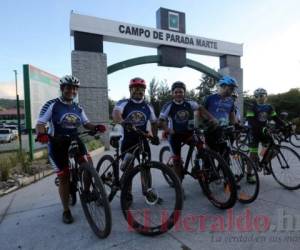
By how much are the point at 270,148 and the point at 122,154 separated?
2375 millimetres

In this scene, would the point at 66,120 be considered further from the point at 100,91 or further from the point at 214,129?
the point at 100,91

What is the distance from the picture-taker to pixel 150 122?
382 centimetres

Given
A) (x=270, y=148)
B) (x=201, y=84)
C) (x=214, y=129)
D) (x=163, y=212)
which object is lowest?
(x=163, y=212)

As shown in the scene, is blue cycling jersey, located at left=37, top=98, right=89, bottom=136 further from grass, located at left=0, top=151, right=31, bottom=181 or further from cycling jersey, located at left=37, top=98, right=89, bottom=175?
grass, located at left=0, top=151, right=31, bottom=181

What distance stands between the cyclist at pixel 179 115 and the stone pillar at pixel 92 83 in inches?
345

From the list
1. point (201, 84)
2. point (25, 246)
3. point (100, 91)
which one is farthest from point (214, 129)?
point (201, 84)

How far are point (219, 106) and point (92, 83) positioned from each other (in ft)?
30.2

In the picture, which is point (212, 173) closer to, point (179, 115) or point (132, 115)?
point (179, 115)

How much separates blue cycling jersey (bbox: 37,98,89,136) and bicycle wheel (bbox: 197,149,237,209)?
165cm

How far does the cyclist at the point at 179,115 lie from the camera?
3895 mm

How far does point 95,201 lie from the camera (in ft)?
9.71

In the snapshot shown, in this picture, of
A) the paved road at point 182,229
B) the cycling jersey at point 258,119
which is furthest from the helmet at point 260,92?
the paved road at point 182,229

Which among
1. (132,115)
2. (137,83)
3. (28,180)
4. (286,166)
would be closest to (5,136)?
(28,180)

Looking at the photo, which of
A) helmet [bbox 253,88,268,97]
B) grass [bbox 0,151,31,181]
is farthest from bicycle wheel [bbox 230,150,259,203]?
grass [bbox 0,151,31,181]
